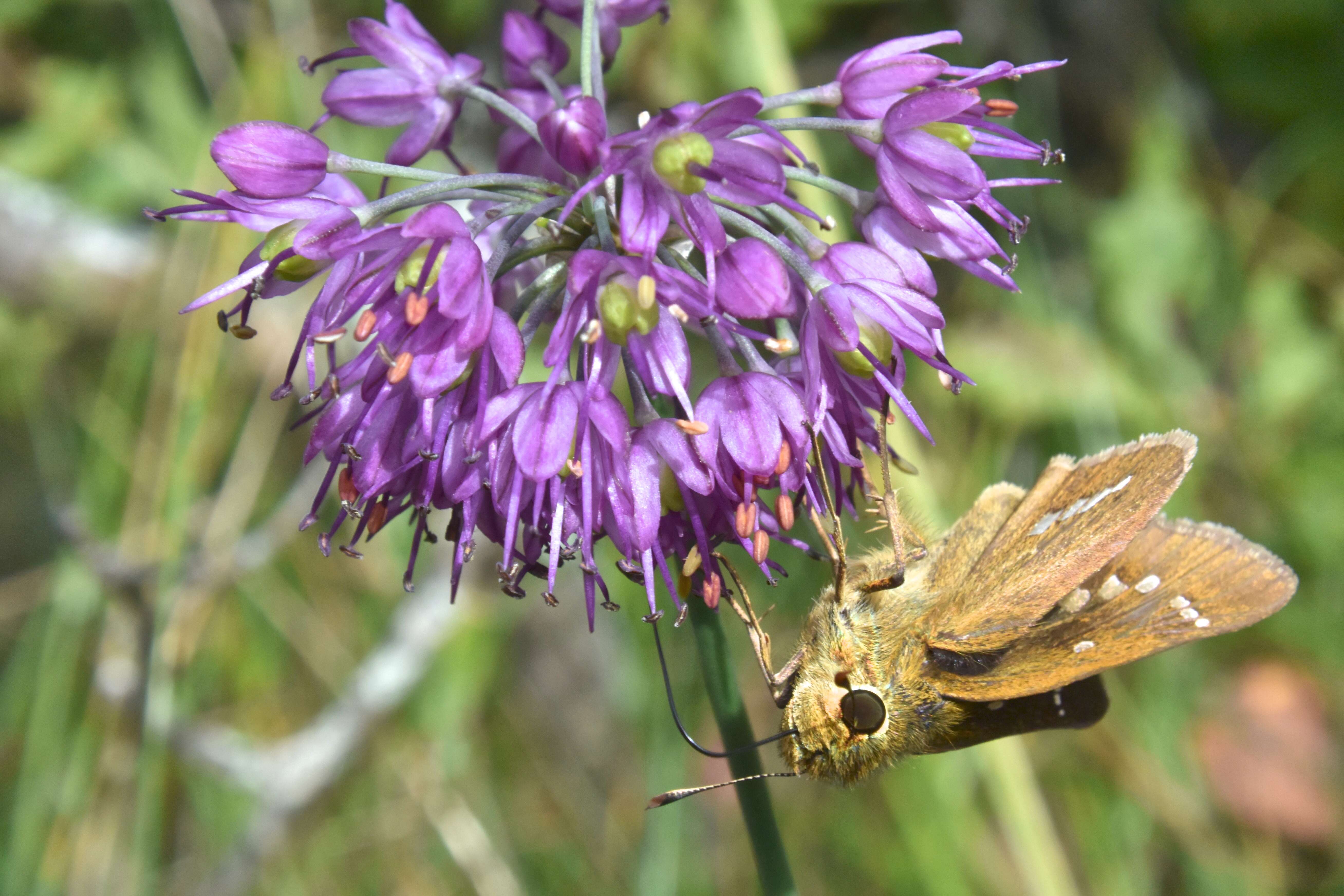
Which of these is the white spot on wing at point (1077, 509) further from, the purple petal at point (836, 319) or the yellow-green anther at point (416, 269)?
the yellow-green anther at point (416, 269)

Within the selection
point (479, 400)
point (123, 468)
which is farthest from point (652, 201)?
point (123, 468)

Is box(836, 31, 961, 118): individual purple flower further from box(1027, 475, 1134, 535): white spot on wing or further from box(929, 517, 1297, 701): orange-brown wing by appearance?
box(929, 517, 1297, 701): orange-brown wing

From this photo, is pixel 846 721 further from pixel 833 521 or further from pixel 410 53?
pixel 410 53

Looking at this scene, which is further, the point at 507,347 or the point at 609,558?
the point at 609,558

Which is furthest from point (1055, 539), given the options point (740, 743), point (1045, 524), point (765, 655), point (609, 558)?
point (609, 558)

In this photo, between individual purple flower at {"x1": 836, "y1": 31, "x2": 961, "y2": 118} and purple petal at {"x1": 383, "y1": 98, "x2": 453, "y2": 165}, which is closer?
individual purple flower at {"x1": 836, "y1": 31, "x2": 961, "y2": 118}

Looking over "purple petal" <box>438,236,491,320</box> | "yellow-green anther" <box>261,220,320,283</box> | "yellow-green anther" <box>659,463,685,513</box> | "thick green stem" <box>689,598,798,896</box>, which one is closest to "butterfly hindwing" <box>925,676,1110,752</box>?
"thick green stem" <box>689,598,798,896</box>

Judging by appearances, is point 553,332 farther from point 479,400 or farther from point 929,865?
point 929,865
